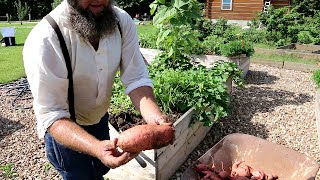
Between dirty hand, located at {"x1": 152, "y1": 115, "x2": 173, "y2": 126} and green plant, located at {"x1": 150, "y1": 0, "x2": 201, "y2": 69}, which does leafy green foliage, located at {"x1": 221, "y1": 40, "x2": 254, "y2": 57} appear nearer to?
green plant, located at {"x1": 150, "y1": 0, "x2": 201, "y2": 69}

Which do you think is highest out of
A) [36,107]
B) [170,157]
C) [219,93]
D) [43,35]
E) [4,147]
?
[43,35]

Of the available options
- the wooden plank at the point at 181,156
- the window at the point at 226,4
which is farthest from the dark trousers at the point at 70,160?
the window at the point at 226,4

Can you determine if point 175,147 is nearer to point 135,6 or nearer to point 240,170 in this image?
point 240,170

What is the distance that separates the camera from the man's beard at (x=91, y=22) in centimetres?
180

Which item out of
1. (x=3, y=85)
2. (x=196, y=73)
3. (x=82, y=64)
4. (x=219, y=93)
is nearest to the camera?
(x=82, y=64)

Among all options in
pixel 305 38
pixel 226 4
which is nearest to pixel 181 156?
pixel 305 38

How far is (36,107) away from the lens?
1.73 m

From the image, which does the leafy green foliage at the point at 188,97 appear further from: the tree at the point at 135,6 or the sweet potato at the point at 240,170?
the tree at the point at 135,6

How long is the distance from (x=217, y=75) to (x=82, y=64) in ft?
11.0

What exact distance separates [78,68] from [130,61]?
0.39 m

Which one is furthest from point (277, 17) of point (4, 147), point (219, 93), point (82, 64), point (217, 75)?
point (82, 64)

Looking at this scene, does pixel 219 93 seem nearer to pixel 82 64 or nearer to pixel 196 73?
A: pixel 196 73

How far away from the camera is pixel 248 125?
195 inches

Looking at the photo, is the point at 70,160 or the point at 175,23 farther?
the point at 175,23
